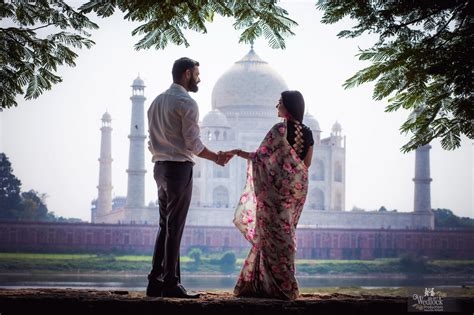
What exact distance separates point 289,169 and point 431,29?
1164mm

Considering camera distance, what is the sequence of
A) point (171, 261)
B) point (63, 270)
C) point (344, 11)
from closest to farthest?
point (171, 261) → point (344, 11) → point (63, 270)

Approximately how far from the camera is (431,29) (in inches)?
187

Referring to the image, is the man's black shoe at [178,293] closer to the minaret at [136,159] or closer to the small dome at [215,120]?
the minaret at [136,159]

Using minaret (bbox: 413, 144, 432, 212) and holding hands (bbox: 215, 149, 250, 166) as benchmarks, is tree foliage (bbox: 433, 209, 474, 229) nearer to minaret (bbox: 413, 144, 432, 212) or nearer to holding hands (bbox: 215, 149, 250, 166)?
minaret (bbox: 413, 144, 432, 212)

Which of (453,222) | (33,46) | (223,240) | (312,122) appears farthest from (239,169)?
(33,46)

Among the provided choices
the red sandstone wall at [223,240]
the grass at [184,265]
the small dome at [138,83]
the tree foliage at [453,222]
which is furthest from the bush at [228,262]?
the tree foliage at [453,222]

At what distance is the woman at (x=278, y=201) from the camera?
4.18m

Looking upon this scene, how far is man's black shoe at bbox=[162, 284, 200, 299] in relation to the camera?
13.5ft

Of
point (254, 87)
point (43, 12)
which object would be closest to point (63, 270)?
point (254, 87)

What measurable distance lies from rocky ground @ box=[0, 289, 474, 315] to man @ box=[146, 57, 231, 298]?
216 millimetres

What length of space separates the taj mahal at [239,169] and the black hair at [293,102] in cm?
3347

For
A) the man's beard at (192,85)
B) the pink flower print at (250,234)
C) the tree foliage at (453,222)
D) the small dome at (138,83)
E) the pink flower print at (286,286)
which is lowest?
the pink flower print at (286,286)

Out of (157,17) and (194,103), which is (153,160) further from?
(157,17)

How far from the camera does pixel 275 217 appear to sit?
13.9 feet
